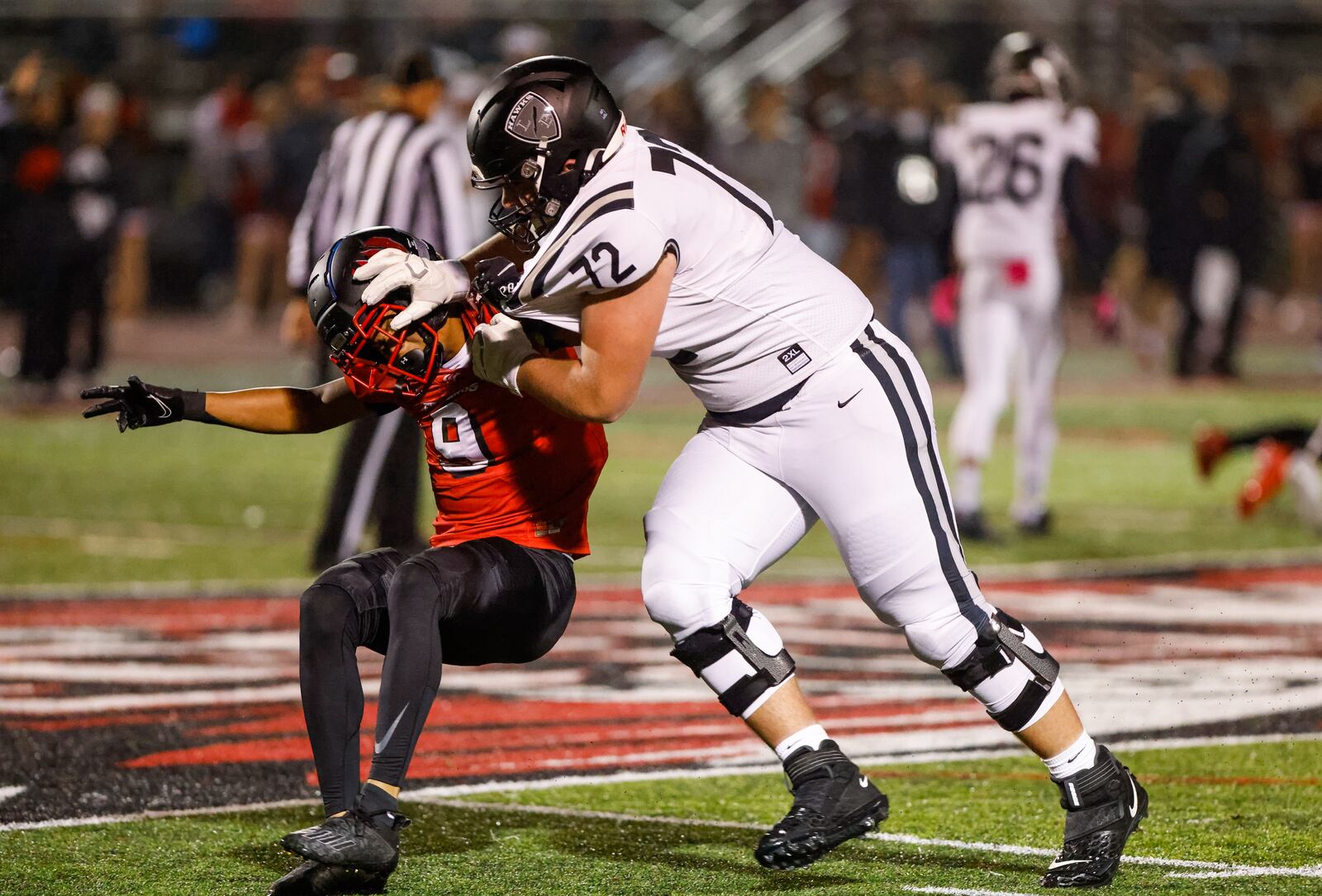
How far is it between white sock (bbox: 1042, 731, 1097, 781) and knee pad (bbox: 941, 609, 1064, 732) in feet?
0.32

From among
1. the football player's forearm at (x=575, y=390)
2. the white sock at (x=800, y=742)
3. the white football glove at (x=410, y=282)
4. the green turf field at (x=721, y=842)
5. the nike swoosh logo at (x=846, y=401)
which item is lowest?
the green turf field at (x=721, y=842)

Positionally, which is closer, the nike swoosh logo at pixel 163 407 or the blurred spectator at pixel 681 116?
the nike swoosh logo at pixel 163 407

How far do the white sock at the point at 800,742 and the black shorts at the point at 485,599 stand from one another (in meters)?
0.56

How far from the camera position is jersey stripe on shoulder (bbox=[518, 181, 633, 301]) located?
4.17 meters

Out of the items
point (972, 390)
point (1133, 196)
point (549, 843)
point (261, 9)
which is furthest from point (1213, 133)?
point (549, 843)

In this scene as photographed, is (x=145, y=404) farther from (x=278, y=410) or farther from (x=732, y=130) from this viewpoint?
(x=732, y=130)

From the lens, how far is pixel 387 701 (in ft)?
14.0

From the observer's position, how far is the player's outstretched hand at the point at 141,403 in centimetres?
459

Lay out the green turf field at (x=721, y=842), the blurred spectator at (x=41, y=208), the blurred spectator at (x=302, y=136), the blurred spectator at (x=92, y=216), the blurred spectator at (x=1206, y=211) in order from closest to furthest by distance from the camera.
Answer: the green turf field at (x=721, y=842) → the blurred spectator at (x=41, y=208) → the blurred spectator at (x=92, y=216) → the blurred spectator at (x=1206, y=211) → the blurred spectator at (x=302, y=136)

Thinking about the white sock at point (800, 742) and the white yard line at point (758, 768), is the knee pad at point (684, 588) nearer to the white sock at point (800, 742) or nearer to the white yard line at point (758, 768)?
the white sock at point (800, 742)

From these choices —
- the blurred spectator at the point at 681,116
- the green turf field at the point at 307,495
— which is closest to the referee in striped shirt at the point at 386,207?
the green turf field at the point at 307,495

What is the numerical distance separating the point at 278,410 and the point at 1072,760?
6.12ft

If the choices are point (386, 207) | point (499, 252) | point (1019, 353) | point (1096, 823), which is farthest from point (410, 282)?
A: point (1019, 353)

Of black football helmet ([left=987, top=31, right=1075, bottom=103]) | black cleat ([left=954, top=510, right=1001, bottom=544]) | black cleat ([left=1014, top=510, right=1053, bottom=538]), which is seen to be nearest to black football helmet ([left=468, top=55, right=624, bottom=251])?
black cleat ([left=954, top=510, right=1001, bottom=544])
